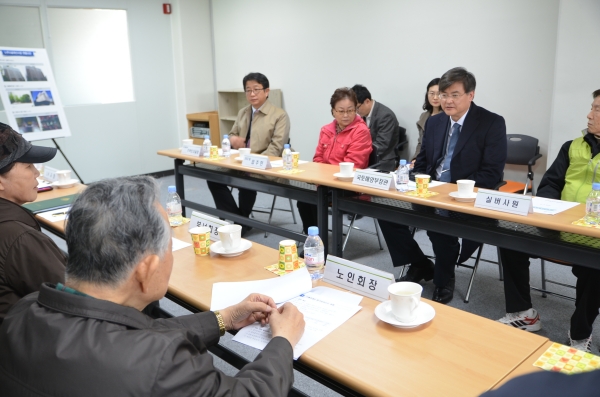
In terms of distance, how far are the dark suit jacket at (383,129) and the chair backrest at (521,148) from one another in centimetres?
100

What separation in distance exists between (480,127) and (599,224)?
3.70ft

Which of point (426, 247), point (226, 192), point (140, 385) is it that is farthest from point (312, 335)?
point (226, 192)

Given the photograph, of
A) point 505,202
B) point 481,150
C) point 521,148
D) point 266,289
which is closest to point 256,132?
point 481,150

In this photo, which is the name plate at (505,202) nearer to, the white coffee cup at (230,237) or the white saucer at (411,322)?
the white saucer at (411,322)

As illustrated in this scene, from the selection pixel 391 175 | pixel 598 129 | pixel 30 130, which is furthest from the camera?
pixel 30 130

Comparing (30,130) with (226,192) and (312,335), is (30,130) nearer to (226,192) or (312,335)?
(226,192)

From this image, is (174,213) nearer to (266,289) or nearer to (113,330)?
(266,289)

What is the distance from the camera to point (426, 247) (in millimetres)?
4066

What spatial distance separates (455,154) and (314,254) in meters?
1.71

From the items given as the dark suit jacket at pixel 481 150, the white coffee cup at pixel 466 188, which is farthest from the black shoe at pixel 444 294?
the white coffee cup at pixel 466 188

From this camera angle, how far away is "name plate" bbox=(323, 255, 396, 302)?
5.03ft

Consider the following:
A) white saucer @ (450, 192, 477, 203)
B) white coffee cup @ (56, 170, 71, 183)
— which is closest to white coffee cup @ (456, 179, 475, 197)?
white saucer @ (450, 192, 477, 203)

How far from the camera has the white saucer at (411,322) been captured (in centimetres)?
136

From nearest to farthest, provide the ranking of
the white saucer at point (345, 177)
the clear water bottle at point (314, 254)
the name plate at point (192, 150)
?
the clear water bottle at point (314, 254)
the white saucer at point (345, 177)
the name plate at point (192, 150)
